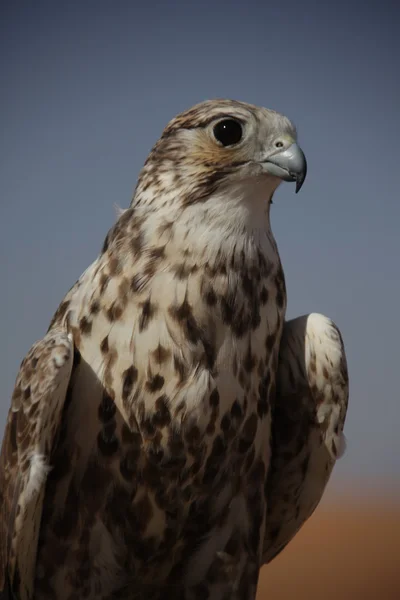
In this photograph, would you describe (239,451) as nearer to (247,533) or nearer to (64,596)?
(247,533)

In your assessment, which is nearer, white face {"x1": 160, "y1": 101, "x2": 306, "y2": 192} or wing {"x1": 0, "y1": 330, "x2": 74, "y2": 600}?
wing {"x1": 0, "y1": 330, "x2": 74, "y2": 600}

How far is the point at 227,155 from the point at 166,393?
84 cm

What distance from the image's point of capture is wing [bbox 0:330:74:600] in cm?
287

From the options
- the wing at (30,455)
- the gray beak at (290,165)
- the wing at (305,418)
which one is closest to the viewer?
the wing at (30,455)

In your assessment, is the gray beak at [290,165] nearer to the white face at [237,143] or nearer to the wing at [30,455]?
the white face at [237,143]

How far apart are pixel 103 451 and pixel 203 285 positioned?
0.64 metres

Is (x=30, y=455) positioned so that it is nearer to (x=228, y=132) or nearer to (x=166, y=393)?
(x=166, y=393)

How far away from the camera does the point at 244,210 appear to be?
9.95 ft

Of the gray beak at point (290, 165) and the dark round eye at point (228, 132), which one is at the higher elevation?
the dark round eye at point (228, 132)

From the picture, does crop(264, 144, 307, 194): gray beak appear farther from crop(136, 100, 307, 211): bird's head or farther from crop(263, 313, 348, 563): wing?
crop(263, 313, 348, 563): wing

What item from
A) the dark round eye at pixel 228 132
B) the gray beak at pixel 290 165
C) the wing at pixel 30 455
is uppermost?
the dark round eye at pixel 228 132

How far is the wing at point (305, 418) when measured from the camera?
325 cm

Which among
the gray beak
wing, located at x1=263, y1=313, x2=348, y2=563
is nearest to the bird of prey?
the gray beak

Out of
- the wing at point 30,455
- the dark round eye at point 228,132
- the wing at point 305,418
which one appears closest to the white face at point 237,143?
the dark round eye at point 228,132
